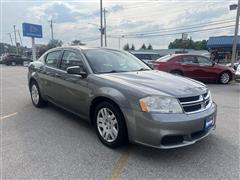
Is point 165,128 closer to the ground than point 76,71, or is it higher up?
closer to the ground

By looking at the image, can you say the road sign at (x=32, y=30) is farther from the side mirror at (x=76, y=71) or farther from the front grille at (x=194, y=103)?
the front grille at (x=194, y=103)

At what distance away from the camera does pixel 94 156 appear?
324cm

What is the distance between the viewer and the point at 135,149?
346 cm

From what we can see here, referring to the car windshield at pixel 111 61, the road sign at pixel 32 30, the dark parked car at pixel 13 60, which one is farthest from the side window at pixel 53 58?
the dark parked car at pixel 13 60

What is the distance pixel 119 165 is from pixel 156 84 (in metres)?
1.26

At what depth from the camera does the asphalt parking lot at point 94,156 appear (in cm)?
282

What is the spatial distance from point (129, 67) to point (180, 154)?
1.90 metres

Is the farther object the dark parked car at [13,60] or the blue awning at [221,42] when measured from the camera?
the blue awning at [221,42]

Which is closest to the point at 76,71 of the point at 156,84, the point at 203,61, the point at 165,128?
the point at 156,84

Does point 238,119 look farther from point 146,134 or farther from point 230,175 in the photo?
point 146,134

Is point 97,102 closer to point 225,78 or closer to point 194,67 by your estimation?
point 194,67

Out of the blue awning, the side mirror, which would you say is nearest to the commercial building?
the blue awning

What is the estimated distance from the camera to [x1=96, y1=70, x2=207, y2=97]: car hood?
308 centimetres

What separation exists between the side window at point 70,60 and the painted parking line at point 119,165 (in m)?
1.81
